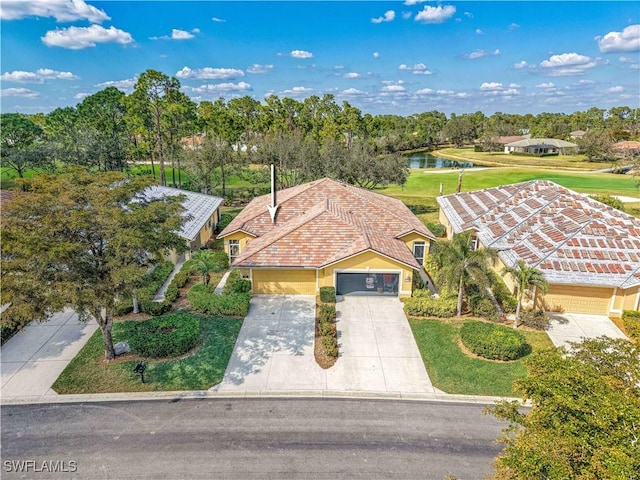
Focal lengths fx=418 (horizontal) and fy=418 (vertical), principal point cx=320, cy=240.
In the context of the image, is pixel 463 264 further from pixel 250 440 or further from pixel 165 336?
pixel 165 336

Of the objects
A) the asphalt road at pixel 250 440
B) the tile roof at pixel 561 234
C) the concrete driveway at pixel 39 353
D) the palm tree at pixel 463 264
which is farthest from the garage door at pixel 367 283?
the concrete driveway at pixel 39 353

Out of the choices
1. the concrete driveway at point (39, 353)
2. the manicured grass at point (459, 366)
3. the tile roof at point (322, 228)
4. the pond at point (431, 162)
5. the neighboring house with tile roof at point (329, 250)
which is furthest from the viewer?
the pond at point (431, 162)

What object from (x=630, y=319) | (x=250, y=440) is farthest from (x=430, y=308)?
(x=250, y=440)

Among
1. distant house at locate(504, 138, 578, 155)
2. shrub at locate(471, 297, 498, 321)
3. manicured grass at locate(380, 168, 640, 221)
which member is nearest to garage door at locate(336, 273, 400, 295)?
shrub at locate(471, 297, 498, 321)

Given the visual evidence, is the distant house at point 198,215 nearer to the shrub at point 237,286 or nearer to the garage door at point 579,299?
the shrub at point 237,286

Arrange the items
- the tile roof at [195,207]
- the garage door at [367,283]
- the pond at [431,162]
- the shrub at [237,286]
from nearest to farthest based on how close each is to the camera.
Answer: the shrub at [237,286] < the garage door at [367,283] < the tile roof at [195,207] < the pond at [431,162]

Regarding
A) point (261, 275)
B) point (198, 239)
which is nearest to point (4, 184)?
point (198, 239)

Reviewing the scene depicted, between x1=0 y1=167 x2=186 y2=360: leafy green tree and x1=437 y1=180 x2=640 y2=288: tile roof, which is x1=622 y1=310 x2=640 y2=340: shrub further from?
x1=0 y1=167 x2=186 y2=360: leafy green tree
